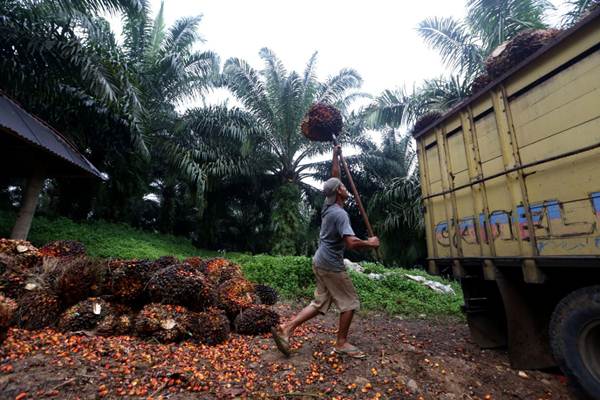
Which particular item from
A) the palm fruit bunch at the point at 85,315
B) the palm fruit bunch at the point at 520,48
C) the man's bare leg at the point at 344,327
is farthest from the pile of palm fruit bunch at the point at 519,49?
the palm fruit bunch at the point at 85,315

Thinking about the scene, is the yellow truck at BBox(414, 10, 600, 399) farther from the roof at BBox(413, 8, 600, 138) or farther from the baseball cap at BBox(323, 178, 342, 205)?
the baseball cap at BBox(323, 178, 342, 205)

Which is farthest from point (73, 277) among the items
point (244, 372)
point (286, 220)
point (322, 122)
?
point (286, 220)

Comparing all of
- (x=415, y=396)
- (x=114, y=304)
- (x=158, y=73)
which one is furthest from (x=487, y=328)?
(x=158, y=73)

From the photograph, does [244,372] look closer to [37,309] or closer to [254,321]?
[254,321]

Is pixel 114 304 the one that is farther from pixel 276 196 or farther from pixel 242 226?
pixel 242 226

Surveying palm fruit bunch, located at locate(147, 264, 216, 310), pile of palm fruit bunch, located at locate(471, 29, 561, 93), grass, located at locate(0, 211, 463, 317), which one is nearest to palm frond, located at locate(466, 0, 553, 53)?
pile of palm fruit bunch, located at locate(471, 29, 561, 93)

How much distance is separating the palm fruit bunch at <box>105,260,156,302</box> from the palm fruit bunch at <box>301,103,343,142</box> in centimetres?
252

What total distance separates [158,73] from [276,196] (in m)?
5.82

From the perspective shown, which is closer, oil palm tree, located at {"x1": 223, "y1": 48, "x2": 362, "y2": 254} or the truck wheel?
the truck wheel

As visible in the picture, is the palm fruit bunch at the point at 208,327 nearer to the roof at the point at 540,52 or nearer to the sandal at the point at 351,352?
the sandal at the point at 351,352

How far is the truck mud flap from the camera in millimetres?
3141

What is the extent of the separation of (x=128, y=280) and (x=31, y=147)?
4.14 m

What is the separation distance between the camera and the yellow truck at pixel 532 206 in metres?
2.50

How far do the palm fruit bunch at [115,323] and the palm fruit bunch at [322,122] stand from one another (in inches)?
112
